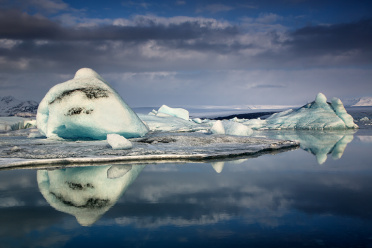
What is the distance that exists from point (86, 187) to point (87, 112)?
7.63m

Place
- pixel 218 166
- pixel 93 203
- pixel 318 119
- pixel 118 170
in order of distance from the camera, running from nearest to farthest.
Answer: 1. pixel 93 203
2. pixel 118 170
3. pixel 218 166
4. pixel 318 119

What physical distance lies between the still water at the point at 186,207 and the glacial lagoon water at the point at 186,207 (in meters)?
0.01

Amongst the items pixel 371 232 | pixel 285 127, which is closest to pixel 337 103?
pixel 285 127

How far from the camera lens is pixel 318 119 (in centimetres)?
2950

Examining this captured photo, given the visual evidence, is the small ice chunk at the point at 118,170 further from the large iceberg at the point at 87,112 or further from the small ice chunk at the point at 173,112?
the small ice chunk at the point at 173,112

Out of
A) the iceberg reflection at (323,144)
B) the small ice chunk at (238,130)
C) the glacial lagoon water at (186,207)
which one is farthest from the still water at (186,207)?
the small ice chunk at (238,130)

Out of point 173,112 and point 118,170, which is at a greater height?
point 173,112

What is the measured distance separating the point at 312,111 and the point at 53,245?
30.4m

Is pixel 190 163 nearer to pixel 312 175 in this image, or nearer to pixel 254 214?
pixel 312 175

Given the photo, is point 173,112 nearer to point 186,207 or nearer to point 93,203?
point 93,203

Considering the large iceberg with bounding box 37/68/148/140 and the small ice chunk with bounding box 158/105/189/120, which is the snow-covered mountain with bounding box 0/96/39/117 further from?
the large iceberg with bounding box 37/68/148/140

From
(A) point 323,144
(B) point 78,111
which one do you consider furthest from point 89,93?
(A) point 323,144

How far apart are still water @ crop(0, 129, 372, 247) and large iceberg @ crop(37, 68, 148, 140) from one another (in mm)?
Answer: 5399

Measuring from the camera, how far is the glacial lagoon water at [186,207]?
380 cm
